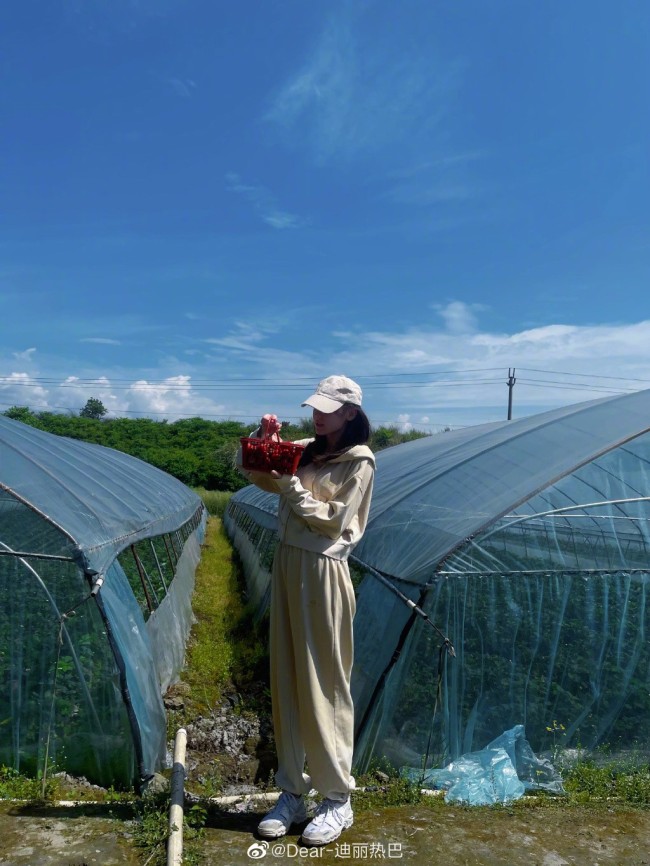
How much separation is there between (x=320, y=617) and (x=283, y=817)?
0.93m

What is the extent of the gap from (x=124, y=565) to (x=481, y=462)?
3.32 meters

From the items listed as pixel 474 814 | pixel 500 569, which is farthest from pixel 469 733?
pixel 500 569

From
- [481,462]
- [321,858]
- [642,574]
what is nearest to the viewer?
[321,858]

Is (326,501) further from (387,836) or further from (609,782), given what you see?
(609,782)

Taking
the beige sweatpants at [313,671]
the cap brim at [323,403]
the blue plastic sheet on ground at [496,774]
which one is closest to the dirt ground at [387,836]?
the blue plastic sheet on ground at [496,774]

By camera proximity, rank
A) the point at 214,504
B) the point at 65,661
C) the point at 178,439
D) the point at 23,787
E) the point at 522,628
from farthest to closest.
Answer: the point at 178,439 → the point at 214,504 → the point at 522,628 → the point at 65,661 → the point at 23,787

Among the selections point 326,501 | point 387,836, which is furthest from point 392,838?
point 326,501

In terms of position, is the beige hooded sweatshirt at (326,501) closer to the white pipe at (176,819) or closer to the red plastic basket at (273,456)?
the red plastic basket at (273,456)

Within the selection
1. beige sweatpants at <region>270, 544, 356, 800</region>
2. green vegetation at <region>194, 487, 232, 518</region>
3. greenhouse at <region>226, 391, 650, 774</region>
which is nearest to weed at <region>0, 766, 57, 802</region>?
beige sweatpants at <region>270, 544, 356, 800</region>

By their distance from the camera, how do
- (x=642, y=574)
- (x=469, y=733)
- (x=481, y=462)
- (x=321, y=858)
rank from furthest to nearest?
1. (x=481, y=462)
2. (x=642, y=574)
3. (x=469, y=733)
4. (x=321, y=858)

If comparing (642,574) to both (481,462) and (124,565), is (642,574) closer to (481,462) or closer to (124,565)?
(481,462)

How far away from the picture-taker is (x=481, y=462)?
Result: 582cm

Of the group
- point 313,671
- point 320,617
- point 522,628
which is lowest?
point 522,628

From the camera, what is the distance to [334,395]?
3025mm
